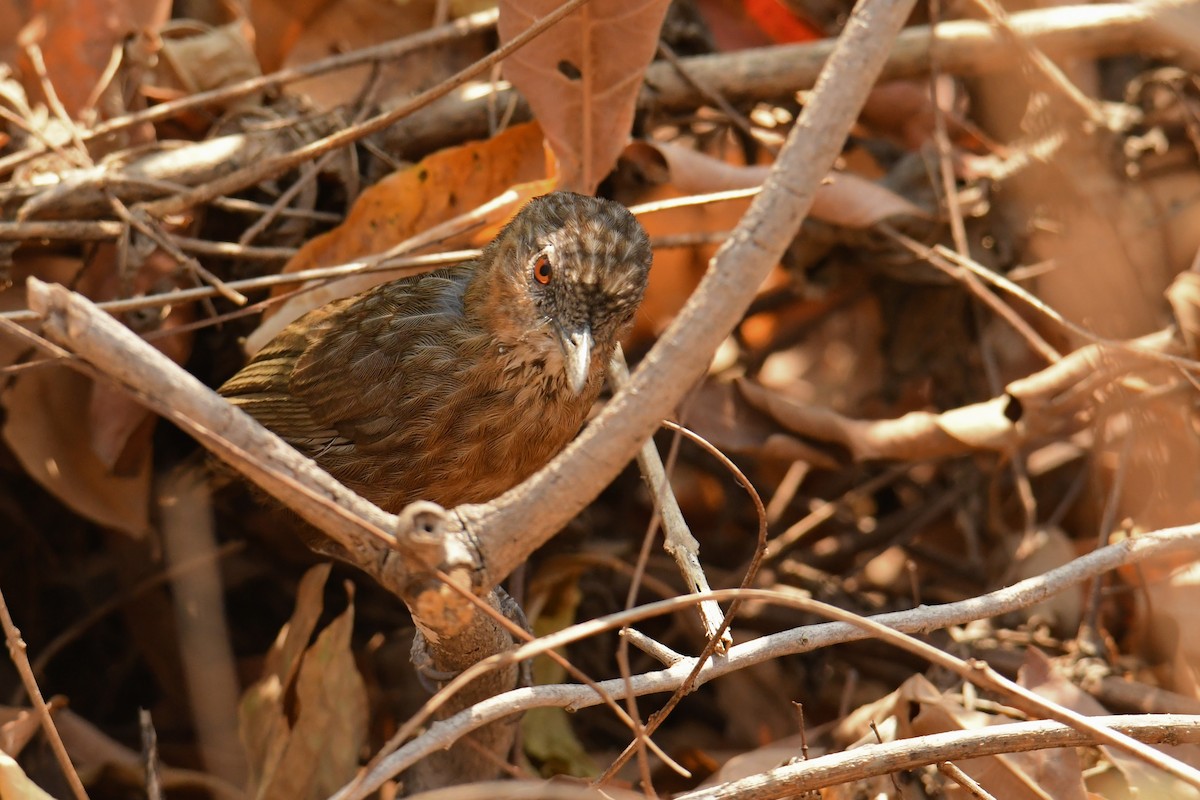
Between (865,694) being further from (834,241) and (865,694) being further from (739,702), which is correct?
(834,241)

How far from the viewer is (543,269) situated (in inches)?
124

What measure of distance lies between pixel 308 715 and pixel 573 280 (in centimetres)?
141

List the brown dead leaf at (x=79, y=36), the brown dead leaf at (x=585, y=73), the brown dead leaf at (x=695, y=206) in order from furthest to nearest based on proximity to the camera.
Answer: the brown dead leaf at (x=79, y=36)
the brown dead leaf at (x=695, y=206)
the brown dead leaf at (x=585, y=73)

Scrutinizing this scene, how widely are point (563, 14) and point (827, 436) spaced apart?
5.80 ft

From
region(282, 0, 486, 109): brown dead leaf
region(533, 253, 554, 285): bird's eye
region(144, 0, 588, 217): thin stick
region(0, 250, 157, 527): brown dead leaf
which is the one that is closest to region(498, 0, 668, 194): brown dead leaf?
region(144, 0, 588, 217): thin stick

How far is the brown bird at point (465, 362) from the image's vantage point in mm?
3117

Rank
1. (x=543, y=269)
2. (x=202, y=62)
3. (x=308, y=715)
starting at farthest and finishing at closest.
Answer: (x=202, y=62), (x=308, y=715), (x=543, y=269)

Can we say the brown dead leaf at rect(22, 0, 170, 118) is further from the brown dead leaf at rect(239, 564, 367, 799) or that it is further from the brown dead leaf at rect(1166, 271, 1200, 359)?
the brown dead leaf at rect(1166, 271, 1200, 359)

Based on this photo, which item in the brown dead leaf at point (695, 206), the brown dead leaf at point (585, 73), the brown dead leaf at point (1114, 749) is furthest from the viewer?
the brown dead leaf at point (695, 206)

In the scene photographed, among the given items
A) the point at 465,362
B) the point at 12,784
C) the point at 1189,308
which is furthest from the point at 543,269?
the point at 1189,308

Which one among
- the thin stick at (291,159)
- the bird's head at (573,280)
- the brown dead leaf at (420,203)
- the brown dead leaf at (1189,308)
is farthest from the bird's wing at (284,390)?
the brown dead leaf at (1189,308)

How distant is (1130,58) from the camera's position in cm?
446

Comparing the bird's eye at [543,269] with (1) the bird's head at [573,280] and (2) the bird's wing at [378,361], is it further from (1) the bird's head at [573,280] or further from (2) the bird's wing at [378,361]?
(2) the bird's wing at [378,361]

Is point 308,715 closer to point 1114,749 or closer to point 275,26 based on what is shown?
point 1114,749
